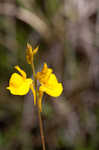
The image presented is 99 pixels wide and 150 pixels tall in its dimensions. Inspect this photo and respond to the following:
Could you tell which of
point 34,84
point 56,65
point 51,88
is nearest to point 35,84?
point 34,84

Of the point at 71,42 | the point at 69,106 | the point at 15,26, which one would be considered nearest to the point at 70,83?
the point at 69,106

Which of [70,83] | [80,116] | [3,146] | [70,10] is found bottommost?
[3,146]

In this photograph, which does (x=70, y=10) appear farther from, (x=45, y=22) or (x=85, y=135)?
(x=85, y=135)

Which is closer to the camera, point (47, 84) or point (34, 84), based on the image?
point (34, 84)

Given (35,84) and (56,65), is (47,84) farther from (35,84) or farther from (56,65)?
(56,65)

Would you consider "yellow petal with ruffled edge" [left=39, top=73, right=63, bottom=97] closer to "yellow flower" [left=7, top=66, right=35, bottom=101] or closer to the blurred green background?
"yellow flower" [left=7, top=66, right=35, bottom=101]

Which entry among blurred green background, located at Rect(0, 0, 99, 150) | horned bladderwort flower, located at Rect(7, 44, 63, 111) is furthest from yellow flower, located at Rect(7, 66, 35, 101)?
blurred green background, located at Rect(0, 0, 99, 150)
